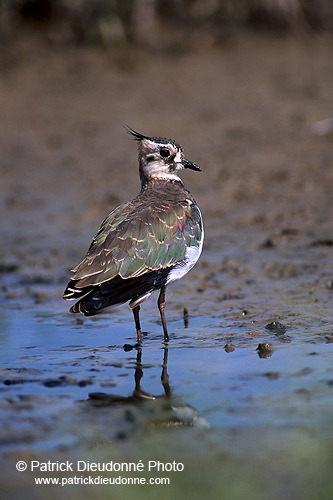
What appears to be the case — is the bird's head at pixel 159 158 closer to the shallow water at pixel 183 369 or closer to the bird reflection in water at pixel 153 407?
the shallow water at pixel 183 369

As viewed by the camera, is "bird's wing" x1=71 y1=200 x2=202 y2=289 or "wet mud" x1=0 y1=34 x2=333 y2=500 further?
"bird's wing" x1=71 y1=200 x2=202 y2=289

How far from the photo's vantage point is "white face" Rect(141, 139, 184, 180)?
7.73m

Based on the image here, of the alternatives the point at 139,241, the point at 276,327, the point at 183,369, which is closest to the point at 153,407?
the point at 183,369

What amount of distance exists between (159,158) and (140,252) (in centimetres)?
140

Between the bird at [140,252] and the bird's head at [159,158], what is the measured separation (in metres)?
0.13

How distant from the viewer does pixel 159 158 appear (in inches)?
305

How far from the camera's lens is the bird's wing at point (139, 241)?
640 cm

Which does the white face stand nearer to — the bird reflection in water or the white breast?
the white breast

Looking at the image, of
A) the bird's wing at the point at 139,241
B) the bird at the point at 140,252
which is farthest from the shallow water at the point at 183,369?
the bird's wing at the point at 139,241

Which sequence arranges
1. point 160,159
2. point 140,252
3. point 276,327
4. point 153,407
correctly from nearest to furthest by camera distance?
point 153,407 → point 140,252 → point 276,327 → point 160,159

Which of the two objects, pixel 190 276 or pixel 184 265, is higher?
pixel 184 265

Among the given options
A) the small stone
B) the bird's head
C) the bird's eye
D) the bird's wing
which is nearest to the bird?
the bird's wing

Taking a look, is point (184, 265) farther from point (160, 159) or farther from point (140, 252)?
point (160, 159)

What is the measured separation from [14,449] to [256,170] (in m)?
7.56
